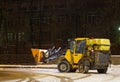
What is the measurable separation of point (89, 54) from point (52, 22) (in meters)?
30.2

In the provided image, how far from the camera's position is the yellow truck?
28.7 m

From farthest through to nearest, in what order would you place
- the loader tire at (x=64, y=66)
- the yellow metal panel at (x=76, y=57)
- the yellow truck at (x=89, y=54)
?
the loader tire at (x=64, y=66)
the yellow metal panel at (x=76, y=57)
the yellow truck at (x=89, y=54)

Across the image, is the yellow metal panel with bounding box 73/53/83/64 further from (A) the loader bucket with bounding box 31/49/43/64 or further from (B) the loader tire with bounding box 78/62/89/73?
(A) the loader bucket with bounding box 31/49/43/64

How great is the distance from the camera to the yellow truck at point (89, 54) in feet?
94.0

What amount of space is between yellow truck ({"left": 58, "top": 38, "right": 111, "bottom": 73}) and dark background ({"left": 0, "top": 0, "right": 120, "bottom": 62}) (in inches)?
964

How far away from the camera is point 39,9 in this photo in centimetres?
5909

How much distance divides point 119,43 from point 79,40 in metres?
24.9

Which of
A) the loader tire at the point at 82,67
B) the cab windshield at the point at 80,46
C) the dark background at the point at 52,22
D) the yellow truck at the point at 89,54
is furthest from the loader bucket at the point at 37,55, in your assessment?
the loader tire at the point at 82,67

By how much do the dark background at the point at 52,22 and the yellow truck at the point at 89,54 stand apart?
2448 cm

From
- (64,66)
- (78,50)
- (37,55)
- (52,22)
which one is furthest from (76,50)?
(52,22)

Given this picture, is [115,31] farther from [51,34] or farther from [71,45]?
A: [71,45]

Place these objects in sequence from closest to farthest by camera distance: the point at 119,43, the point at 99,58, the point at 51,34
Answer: the point at 99,58 < the point at 119,43 < the point at 51,34

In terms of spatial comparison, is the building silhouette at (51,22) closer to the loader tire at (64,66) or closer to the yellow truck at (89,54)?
the loader tire at (64,66)

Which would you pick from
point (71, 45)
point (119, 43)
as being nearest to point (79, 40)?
point (71, 45)
